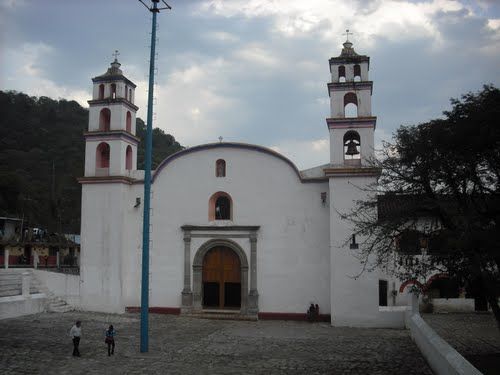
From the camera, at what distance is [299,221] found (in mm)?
18484

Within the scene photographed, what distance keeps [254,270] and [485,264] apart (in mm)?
10414

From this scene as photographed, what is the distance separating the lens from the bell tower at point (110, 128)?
19.9 meters

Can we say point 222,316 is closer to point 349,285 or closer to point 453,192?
point 349,285

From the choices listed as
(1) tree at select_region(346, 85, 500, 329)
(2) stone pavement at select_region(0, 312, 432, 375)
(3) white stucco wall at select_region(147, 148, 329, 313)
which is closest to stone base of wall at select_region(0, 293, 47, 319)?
(2) stone pavement at select_region(0, 312, 432, 375)

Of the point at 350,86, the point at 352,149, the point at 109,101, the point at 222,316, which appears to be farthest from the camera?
the point at 109,101

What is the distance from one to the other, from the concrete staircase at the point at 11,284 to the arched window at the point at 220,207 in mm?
7307

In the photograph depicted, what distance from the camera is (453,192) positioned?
1018 cm

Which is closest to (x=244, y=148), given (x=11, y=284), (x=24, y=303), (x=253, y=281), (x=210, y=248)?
→ (x=210, y=248)

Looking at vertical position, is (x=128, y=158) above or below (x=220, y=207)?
above

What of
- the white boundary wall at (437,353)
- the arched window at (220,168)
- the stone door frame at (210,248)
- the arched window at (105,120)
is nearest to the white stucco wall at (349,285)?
the white boundary wall at (437,353)

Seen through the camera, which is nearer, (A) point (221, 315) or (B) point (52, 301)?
(A) point (221, 315)

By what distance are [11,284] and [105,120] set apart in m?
7.45

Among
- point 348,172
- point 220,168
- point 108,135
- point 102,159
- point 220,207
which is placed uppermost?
point 108,135

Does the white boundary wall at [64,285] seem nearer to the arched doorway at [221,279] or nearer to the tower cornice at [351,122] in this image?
the arched doorway at [221,279]
